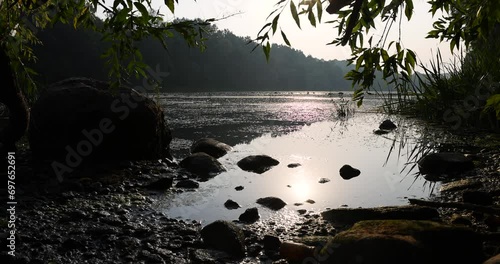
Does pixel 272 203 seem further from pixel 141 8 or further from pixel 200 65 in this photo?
pixel 200 65

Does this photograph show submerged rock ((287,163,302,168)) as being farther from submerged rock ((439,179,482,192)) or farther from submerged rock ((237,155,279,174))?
submerged rock ((439,179,482,192))

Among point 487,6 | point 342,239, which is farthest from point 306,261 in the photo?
point 487,6

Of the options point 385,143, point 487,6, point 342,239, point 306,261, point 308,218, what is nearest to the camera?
point 487,6

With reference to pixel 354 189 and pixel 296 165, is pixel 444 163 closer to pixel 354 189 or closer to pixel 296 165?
pixel 354 189

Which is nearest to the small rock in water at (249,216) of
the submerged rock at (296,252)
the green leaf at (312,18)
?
the submerged rock at (296,252)

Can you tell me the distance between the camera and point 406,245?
9.02 ft

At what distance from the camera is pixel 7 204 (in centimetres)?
458

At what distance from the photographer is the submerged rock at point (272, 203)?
16.1 feet

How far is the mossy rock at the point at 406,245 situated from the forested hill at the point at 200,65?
17.7 m

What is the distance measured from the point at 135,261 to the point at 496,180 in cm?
513

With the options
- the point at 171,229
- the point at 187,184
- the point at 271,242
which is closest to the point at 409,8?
the point at 271,242

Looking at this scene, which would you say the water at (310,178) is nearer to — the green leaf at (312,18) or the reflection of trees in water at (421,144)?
the reflection of trees in water at (421,144)

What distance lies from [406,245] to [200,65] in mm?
93138

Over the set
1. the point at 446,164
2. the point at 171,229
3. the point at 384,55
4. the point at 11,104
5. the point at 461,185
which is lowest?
the point at 171,229
